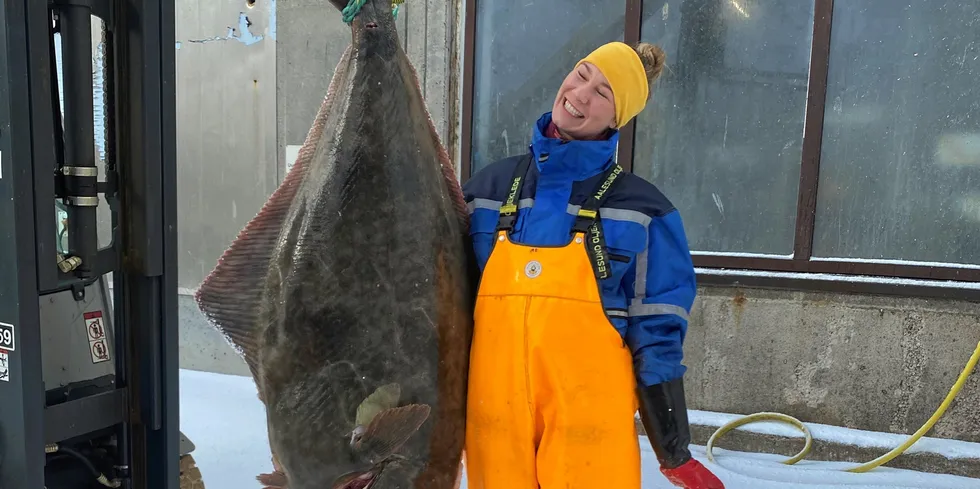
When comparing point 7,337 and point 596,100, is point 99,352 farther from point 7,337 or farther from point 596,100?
point 596,100

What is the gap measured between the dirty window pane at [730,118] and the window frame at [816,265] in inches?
2.5

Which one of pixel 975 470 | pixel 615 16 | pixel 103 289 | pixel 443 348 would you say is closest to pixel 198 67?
pixel 615 16

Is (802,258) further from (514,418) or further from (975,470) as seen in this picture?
(514,418)

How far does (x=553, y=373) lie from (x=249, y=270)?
89 cm

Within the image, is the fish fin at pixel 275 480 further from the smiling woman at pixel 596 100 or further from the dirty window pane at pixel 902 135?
the dirty window pane at pixel 902 135

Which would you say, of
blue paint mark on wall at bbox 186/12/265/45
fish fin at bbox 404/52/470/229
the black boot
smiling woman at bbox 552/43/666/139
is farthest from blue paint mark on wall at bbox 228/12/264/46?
the black boot

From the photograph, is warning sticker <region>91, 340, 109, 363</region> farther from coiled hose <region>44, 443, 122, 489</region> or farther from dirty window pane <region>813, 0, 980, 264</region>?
dirty window pane <region>813, 0, 980, 264</region>

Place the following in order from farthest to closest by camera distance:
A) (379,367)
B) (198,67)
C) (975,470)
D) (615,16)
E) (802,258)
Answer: (198,67)
(615,16)
(802,258)
(975,470)
(379,367)

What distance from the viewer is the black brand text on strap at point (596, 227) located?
171cm

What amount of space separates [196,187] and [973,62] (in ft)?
17.2

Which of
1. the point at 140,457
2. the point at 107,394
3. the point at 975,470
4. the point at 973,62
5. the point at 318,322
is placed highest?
the point at 973,62

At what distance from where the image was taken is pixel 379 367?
5.56ft

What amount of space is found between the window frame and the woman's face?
2.42 meters

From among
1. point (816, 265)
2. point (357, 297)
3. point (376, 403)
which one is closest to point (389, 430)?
point (376, 403)
